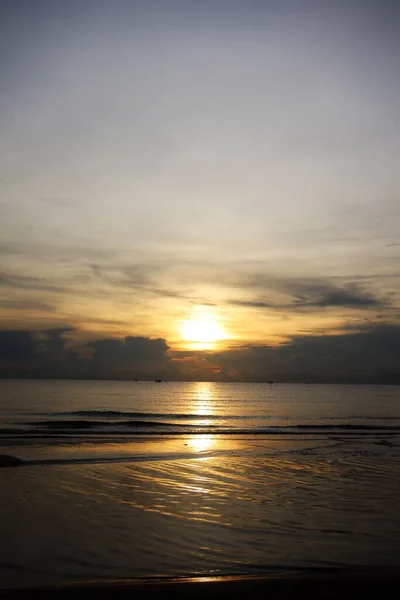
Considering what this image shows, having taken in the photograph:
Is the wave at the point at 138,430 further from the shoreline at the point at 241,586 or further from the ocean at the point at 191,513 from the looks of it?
the shoreline at the point at 241,586


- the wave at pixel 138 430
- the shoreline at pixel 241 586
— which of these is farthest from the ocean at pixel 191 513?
the wave at pixel 138 430

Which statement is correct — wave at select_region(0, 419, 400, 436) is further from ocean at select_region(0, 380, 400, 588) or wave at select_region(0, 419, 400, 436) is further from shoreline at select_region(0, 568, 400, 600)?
shoreline at select_region(0, 568, 400, 600)

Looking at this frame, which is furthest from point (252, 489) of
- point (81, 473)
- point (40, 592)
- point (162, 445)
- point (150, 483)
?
point (162, 445)

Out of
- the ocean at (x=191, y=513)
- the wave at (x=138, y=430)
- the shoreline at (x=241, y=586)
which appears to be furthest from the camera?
the wave at (x=138, y=430)

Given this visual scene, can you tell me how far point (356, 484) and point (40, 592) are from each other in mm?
12418

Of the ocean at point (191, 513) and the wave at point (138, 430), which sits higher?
the ocean at point (191, 513)

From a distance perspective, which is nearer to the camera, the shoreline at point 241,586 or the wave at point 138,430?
the shoreline at point 241,586

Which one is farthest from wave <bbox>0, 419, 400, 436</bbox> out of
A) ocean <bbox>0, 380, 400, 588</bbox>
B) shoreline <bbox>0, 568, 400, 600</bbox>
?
shoreline <bbox>0, 568, 400, 600</bbox>

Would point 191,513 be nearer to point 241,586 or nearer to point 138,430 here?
point 241,586

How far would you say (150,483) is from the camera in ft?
56.7

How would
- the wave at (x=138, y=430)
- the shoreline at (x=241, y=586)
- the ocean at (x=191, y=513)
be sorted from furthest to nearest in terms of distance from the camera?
1. the wave at (x=138, y=430)
2. the ocean at (x=191, y=513)
3. the shoreline at (x=241, y=586)

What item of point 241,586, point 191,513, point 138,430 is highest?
point 241,586

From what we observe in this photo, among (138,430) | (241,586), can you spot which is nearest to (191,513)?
(241,586)

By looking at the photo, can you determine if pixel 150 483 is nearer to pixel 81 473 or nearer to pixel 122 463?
pixel 81 473
